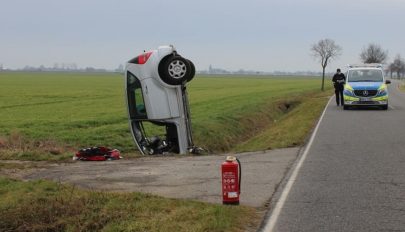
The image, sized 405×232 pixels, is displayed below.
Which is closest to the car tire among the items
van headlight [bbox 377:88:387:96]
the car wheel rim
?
the car wheel rim

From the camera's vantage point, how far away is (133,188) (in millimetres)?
8828

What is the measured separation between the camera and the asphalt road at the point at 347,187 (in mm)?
6621

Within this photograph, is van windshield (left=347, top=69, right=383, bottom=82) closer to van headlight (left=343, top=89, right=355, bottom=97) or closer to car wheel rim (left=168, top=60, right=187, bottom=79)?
van headlight (left=343, top=89, right=355, bottom=97)

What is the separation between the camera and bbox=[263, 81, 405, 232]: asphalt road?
6621 millimetres

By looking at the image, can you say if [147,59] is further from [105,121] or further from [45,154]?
[105,121]

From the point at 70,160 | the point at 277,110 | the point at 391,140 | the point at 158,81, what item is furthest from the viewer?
the point at 277,110

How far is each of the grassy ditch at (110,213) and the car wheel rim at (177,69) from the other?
571 centimetres

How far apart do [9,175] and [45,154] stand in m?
3.04

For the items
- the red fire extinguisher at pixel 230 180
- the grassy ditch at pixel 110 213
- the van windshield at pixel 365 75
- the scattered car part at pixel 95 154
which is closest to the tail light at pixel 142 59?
the scattered car part at pixel 95 154

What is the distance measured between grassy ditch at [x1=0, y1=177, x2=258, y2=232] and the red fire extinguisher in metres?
0.16

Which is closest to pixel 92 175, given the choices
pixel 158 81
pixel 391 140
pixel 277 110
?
pixel 158 81

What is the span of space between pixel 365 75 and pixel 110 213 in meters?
21.2

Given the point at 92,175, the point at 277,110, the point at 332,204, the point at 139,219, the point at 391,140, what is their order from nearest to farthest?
1. the point at 139,219
2. the point at 332,204
3. the point at 92,175
4. the point at 391,140
5. the point at 277,110

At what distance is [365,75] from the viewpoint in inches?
1025
